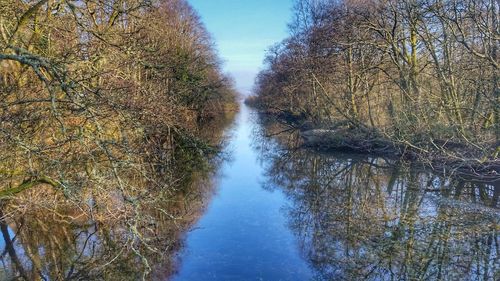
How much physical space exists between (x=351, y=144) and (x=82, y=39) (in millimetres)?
13484

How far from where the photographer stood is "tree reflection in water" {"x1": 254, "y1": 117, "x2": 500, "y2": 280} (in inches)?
277

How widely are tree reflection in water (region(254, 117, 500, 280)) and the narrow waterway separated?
368mm

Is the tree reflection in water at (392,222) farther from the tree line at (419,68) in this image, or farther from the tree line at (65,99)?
the tree line at (65,99)

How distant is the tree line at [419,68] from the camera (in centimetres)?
1198

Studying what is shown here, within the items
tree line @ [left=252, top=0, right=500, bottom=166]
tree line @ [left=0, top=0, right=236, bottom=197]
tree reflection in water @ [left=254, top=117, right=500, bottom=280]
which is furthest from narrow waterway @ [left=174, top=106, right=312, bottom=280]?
tree line @ [left=252, top=0, right=500, bottom=166]


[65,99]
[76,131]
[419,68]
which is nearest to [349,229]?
[76,131]

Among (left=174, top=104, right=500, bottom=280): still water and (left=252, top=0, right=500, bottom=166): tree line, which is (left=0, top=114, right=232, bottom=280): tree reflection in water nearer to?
(left=174, top=104, right=500, bottom=280): still water

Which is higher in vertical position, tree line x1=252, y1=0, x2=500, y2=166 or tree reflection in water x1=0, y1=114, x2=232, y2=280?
tree line x1=252, y1=0, x2=500, y2=166

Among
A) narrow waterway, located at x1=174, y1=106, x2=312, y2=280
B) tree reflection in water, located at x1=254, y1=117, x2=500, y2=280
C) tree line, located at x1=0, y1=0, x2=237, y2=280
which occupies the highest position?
tree line, located at x1=0, y1=0, x2=237, y2=280

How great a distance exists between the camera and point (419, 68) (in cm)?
1700

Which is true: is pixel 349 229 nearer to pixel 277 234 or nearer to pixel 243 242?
pixel 277 234

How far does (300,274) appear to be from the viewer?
23.8 ft

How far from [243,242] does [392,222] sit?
351 centimetres

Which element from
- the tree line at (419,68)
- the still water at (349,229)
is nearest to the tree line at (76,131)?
the still water at (349,229)
